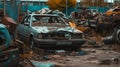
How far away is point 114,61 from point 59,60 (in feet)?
5.80

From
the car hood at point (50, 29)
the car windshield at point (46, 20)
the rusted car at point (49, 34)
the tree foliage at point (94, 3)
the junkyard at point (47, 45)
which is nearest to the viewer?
the junkyard at point (47, 45)

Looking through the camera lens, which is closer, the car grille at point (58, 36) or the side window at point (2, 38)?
the side window at point (2, 38)

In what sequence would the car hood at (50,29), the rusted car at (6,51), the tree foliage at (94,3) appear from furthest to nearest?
1. the tree foliage at (94,3)
2. the car hood at (50,29)
3. the rusted car at (6,51)

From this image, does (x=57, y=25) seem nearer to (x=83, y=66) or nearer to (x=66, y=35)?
(x=66, y=35)

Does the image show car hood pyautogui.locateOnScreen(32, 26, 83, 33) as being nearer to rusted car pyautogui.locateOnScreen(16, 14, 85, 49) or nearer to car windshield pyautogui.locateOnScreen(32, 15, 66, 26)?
rusted car pyautogui.locateOnScreen(16, 14, 85, 49)

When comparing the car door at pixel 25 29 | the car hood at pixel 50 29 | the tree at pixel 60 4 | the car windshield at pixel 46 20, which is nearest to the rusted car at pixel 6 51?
the car hood at pixel 50 29

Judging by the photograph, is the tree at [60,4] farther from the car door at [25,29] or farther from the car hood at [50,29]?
the car hood at [50,29]

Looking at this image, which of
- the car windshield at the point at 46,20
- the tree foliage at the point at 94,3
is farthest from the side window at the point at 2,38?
the tree foliage at the point at 94,3

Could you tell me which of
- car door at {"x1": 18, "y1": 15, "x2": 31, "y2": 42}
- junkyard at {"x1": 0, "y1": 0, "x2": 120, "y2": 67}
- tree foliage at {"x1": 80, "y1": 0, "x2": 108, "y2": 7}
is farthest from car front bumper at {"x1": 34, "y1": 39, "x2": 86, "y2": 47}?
tree foliage at {"x1": 80, "y1": 0, "x2": 108, "y2": 7}

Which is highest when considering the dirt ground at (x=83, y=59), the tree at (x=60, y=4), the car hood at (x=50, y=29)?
the tree at (x=60, y=4)

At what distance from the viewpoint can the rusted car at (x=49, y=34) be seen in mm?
12027

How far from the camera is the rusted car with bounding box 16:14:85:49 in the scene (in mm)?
12027

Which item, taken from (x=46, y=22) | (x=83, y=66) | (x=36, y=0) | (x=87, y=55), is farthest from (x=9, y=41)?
(x=36, y=0)

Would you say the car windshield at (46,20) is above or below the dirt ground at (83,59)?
above
